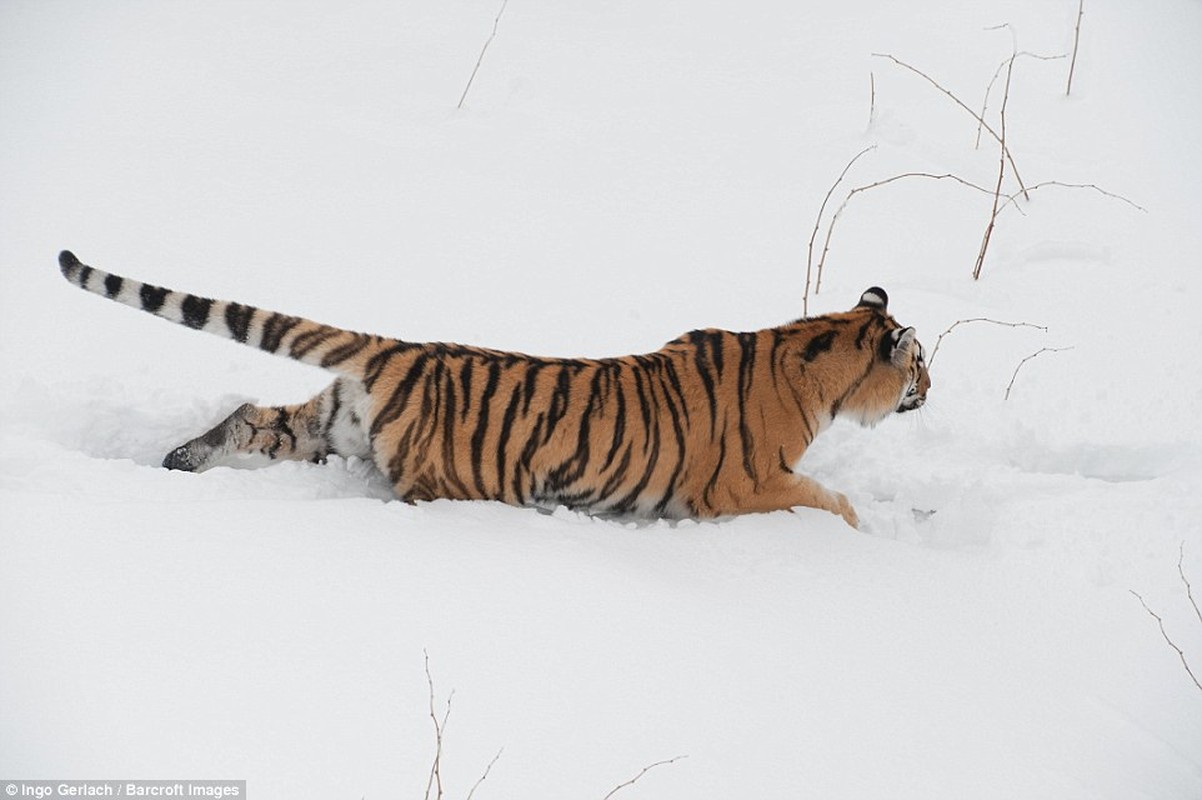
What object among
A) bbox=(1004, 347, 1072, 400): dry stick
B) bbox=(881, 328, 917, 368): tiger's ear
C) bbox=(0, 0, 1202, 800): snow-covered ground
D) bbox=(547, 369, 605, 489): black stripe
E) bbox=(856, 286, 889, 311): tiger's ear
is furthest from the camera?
bbox=(1004, 347, 1072, 400): dry stick

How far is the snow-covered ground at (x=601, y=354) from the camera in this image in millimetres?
2805

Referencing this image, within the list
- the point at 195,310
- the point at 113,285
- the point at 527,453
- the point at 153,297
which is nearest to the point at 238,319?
the point at 195,310

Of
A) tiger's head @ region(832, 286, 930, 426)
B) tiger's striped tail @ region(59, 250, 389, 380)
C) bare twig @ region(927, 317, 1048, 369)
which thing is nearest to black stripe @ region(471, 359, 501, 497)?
tiger's striped tail @ region(59, 250, 389, 380)

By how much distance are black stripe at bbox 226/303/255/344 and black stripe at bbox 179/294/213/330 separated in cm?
7

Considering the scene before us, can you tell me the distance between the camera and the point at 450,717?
2.76 metres

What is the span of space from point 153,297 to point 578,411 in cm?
146

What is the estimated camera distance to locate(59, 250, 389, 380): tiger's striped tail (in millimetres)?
3732

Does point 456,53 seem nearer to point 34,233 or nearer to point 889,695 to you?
point 34,233

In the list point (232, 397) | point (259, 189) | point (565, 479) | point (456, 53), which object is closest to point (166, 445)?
point (232, 397)

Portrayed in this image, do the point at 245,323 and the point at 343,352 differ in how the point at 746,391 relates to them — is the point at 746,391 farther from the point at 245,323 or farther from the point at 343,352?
the point at 245,323

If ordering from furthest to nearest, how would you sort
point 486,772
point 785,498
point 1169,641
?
point 785,498, point 1169,641, point 486,772

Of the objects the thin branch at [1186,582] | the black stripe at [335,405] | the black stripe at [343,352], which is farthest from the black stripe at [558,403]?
the thin branch at [1186,582]

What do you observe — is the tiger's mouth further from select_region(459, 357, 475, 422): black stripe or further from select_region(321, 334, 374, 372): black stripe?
select_region(321, 334, 374, 372): black stripe

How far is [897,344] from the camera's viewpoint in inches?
170
